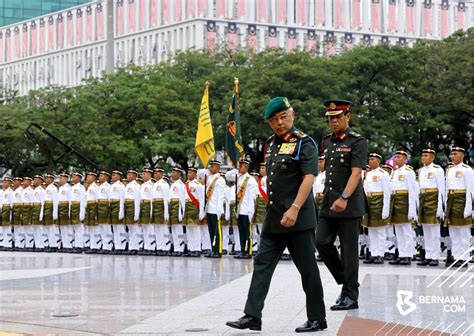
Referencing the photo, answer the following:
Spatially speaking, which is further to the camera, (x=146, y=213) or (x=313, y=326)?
(x=146, y=213)

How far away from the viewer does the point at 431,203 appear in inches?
676

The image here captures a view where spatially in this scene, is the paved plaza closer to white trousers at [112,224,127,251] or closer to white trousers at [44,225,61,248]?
white trousers at [112,224,127,251]

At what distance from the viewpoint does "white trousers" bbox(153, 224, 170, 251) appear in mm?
22844

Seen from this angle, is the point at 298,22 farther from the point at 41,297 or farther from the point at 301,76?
the point at 41,297

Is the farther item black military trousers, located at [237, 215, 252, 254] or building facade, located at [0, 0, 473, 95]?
building facade, located at [0, 0, 473, 95]

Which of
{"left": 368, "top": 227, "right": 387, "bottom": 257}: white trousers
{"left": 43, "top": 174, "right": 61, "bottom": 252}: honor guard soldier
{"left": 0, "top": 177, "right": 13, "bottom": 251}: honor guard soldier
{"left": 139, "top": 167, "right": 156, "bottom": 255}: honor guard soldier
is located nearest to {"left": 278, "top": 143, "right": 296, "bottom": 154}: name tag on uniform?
{"left": 368, "top": 227, "right": 387, "bottom": 257}: white trousers

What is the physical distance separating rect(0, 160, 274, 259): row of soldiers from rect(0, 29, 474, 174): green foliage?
14493 millimetres

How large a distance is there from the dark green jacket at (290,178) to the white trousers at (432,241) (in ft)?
27.7

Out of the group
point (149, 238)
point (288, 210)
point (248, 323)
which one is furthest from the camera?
point (149, 238)

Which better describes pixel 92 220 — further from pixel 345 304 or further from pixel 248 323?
pixel 248 323

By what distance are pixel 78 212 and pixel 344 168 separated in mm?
15836

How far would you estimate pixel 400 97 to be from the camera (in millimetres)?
45875

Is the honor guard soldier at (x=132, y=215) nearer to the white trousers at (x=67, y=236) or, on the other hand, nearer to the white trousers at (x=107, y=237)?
the white trousers at (x=107, y=237)

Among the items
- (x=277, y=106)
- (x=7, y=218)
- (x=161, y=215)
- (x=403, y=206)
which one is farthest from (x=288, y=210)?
(x=7, y=218)
